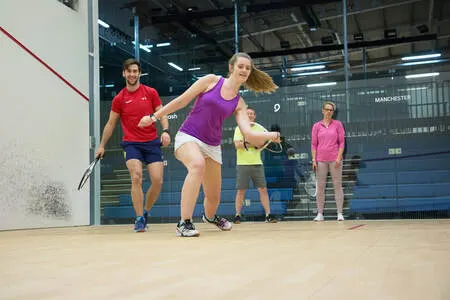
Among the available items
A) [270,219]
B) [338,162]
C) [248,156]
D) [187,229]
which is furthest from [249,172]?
[187,229]

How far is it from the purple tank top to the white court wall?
1840 millimetres

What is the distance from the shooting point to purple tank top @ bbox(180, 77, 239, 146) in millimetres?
3096

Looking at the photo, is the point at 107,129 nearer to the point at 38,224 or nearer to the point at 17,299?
the point at 38,224

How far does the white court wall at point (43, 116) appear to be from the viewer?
4.38 metres

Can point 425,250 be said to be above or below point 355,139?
below

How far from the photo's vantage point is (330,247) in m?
2.02

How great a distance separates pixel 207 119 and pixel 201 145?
0.14 meters

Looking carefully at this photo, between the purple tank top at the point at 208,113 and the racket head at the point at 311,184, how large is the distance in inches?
98.8

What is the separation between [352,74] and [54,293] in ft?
15.7

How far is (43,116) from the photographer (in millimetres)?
4742

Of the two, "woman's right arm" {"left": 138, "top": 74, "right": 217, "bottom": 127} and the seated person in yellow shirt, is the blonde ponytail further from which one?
the seated person in yellow shirt

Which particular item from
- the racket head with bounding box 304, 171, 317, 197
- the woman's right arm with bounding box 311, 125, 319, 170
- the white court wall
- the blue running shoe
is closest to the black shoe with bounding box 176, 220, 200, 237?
the blue running shoe

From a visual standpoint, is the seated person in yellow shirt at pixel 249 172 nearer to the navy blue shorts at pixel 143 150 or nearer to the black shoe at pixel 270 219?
the black shoe at pixel 270 219

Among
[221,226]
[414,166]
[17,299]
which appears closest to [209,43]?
[414,166]
